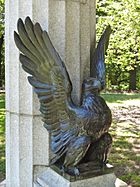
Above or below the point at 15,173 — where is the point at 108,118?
above

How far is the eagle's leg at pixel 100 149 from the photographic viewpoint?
8.50 feet

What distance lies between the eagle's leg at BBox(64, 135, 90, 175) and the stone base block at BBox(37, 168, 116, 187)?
3.2 inches

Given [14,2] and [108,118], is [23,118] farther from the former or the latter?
[14,2]

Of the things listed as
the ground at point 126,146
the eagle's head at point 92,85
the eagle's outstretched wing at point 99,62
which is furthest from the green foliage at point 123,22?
the eagle's head at point 92,85

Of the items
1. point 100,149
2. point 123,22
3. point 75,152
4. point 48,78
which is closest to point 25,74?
point 48,78

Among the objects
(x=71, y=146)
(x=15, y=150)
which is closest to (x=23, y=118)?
(x=15, y=150)

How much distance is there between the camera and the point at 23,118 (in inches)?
105

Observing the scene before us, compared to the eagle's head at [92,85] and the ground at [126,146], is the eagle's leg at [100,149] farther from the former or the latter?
the ground at [126,146]

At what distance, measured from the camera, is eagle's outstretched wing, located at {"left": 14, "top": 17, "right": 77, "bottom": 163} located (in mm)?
2342

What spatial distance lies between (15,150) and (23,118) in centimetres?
31

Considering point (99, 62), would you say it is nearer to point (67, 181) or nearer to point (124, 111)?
point (67, 181)

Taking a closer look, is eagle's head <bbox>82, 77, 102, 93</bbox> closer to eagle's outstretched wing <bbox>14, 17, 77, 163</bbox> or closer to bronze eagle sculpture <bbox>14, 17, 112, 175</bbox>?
bronze eagle sculpture <bbox>14, 17, 112, 175</bbox>

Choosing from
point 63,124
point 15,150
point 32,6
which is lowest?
point 15,150

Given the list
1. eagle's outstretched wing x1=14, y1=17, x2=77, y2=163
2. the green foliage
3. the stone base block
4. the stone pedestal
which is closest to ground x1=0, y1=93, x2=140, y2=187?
the stone base block
